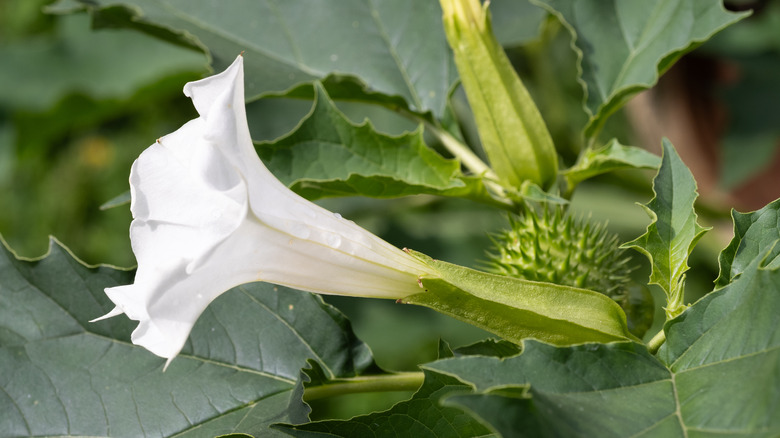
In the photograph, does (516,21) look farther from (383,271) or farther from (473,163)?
(383,271)

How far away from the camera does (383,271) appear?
99 cm

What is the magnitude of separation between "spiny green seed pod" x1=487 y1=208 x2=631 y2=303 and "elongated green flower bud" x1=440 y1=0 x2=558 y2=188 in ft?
0.25

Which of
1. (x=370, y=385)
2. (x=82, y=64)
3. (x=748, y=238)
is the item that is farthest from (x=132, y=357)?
(x=82, y=64)

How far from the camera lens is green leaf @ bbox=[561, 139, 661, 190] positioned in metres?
1.17

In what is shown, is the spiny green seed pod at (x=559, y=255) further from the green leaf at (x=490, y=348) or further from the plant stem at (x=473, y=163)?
the green leaf at (x=490, y=348)

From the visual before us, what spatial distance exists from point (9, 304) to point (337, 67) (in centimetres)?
76

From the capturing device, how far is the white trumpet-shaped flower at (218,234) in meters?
0.83

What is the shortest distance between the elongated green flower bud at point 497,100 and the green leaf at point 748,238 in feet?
1.19

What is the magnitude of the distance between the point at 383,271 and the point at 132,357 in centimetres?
44

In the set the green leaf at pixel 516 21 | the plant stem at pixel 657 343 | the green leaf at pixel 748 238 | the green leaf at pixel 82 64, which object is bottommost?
the green leaf at pixel 82 64

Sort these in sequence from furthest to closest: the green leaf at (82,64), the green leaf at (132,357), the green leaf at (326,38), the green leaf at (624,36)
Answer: the green leaf at (82,64)
the green leaf at (326,38)
the green leaf at (624,36)
the green leaf at (132,357)

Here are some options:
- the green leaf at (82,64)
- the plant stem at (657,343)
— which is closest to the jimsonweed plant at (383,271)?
the plant stem at (657,343)

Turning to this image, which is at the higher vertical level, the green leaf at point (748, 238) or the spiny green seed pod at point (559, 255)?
the green leaf at point (748, 238)

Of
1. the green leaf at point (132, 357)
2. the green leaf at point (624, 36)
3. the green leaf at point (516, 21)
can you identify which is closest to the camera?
the green leaf at point (132, 357)
